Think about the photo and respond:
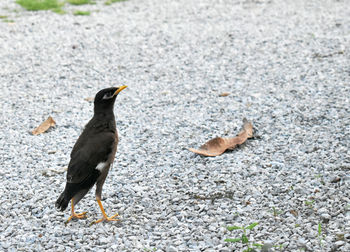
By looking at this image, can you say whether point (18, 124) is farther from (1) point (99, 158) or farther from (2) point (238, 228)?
(2) point (238, 228)

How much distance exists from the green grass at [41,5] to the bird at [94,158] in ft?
31.1

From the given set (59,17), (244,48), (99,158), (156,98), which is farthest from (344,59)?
(59,17)

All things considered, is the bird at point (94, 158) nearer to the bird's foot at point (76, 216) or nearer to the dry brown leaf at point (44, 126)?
the bird's foot at point (76, 216)

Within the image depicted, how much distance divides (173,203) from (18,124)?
317 cm

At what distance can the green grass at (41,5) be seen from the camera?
1363cm

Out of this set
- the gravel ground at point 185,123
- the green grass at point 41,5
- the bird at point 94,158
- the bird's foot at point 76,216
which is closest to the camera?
the bird at point 94,158

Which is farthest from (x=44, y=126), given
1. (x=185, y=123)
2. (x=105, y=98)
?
(x=105, y=98)

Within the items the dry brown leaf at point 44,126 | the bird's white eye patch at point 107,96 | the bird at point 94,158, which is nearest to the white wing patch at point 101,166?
the bird at point 94,158

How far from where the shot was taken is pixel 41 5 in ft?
45.2

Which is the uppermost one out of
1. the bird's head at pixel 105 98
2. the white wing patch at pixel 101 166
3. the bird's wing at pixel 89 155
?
the bird's head at pixel 105 98

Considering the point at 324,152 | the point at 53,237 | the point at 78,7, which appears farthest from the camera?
the point at 78,7

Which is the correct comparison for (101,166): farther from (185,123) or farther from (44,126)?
(44,126)

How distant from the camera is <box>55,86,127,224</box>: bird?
419 cm

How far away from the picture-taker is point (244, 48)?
985cm
